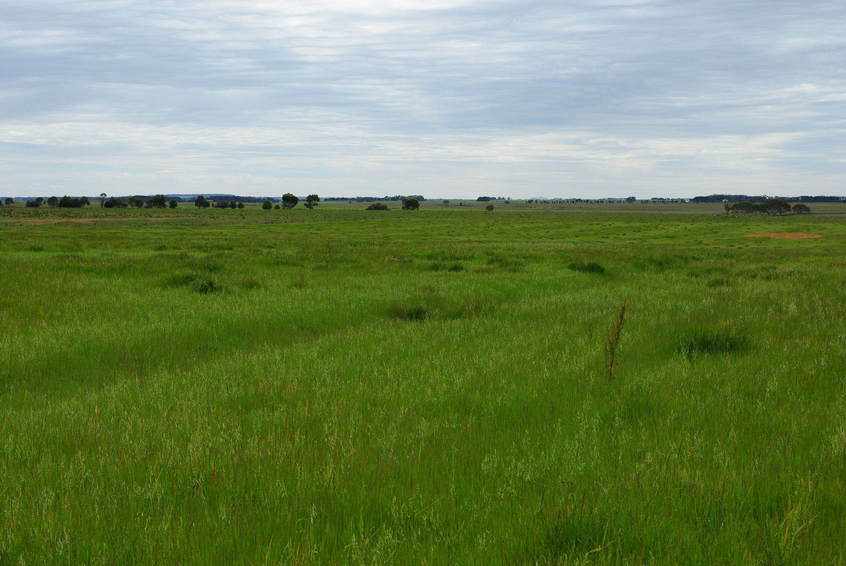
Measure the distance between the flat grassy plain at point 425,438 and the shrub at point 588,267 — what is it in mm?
9425

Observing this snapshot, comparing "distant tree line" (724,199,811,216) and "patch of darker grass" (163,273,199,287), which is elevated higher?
"distant tree line" (724,199,811,216)

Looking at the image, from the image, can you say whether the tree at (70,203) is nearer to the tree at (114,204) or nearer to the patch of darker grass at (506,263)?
the tree at (114,204)

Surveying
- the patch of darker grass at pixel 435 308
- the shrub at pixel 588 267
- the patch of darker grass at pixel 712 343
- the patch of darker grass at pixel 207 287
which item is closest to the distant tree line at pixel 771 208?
the shrub at pixel 588 267

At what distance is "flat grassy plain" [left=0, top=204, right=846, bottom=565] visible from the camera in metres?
3.21

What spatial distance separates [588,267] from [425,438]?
690 inches

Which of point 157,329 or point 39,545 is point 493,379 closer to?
point 39,545

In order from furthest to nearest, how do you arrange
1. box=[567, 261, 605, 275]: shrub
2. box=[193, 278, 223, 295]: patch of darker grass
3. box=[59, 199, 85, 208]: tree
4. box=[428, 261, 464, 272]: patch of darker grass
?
box=[59, 199, 85, 208]: tree, box=[567, 261, 605, 275]: shrub, box=[428, 261, 464, 272]: patch of darker grass, box=[193, 278, 223, 295]: patch of darker grass

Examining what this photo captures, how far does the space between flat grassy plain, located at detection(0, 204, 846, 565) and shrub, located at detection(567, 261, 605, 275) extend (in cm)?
943

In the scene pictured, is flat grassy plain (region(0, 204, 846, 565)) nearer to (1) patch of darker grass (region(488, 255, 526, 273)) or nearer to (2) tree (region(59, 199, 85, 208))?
(1) patch of darker grass (region(488, 255, 526, 273))

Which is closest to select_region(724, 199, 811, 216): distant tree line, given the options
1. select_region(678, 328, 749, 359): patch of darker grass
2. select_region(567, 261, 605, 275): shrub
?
select_region(567, 261, 605, 275): shrub

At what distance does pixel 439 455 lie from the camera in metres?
4.39

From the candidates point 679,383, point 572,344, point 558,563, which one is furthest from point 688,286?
point 558,563

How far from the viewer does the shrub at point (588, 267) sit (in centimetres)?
2074

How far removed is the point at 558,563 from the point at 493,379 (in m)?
3.71
